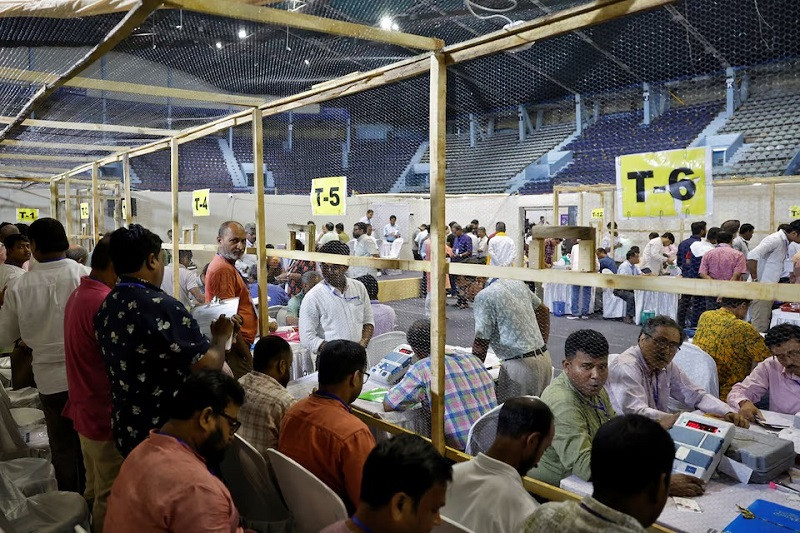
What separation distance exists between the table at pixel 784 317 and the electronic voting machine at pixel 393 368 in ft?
14.2

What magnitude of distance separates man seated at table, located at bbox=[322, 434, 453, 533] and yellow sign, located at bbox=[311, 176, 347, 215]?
2.12m

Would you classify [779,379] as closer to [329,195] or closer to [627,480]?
[627,480]

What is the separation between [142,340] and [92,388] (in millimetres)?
577

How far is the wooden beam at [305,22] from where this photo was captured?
2.20 metres

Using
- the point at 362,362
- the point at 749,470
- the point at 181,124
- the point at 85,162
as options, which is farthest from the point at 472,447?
the point at 85,162

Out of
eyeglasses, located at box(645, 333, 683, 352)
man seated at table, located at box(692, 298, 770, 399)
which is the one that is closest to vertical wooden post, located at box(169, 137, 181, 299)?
eyeglasses, located at box(645, 333, 683, 352)

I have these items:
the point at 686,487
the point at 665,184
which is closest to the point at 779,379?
the point at 686,487

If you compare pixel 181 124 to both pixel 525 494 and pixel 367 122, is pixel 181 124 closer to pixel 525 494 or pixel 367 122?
pixel 367 122

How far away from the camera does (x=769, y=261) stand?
22.6 feet

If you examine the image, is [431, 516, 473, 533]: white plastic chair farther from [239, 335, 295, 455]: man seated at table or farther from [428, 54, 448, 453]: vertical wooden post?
[239, 335, 295, 455]: man seated at table

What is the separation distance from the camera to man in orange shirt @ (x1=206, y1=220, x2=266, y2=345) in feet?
12.1

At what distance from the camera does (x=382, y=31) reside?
2.38 m

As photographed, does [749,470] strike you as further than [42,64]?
No

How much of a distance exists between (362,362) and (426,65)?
4.21 feet
